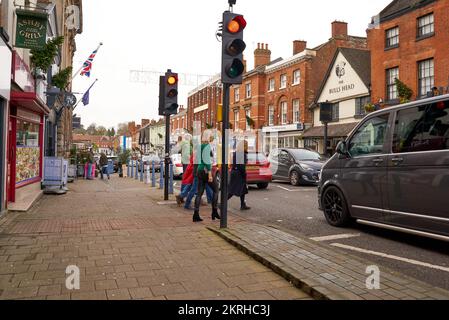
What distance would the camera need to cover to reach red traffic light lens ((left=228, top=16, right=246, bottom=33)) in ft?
21.2

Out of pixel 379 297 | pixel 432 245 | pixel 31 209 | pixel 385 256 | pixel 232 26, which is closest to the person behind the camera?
pixel 379 297

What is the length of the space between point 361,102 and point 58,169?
68.8 ft

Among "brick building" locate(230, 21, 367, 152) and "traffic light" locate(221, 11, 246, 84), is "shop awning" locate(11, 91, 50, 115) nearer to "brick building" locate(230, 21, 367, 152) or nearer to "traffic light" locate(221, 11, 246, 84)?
"traffic light" locate(221, 11, 246, 84)

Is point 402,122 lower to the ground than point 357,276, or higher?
higher

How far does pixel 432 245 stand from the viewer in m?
5.60

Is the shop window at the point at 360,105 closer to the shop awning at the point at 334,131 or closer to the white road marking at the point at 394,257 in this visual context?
the shop awning at the point at 334,131

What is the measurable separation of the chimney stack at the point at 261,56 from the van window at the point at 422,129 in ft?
121

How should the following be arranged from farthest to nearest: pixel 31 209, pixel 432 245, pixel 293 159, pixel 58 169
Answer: pixel 293 159 → pixel 58 169 → pixel 31 209 → pixel 432 245

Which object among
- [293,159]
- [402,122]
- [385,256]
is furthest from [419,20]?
[385,256]

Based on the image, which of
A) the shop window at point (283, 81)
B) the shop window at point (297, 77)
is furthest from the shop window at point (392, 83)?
the shop window at point (283, 81)

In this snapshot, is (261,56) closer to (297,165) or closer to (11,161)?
(297,165)

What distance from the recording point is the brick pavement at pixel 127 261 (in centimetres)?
378

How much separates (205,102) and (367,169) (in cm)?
5061
